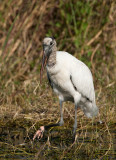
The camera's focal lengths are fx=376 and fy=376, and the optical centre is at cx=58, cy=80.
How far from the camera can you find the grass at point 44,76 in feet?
13.7

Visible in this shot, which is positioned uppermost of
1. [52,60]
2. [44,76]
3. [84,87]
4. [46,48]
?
[44,76]

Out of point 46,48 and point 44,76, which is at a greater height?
point 44,76

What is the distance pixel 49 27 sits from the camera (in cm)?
739

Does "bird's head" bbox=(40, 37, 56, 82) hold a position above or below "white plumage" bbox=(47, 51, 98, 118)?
above

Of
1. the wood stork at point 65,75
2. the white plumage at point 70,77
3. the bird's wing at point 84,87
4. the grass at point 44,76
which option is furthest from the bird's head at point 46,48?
the grass at point 44,76

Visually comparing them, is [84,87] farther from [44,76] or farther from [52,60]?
[44,76]

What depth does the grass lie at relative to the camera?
4.16 meters

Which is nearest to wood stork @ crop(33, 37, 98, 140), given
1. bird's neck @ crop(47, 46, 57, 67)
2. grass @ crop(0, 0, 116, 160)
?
bird's neck @ crop(47, 46, 57, 67)

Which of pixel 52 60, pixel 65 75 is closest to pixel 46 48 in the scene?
pixel 52 60

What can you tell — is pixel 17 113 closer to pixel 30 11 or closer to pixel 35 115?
pixel 35 115

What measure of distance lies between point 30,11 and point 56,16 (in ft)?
1.79

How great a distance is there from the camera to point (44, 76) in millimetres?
5672

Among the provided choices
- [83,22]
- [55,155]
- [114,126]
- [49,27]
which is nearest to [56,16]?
[49,27]

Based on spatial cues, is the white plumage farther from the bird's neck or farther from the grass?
the grass
